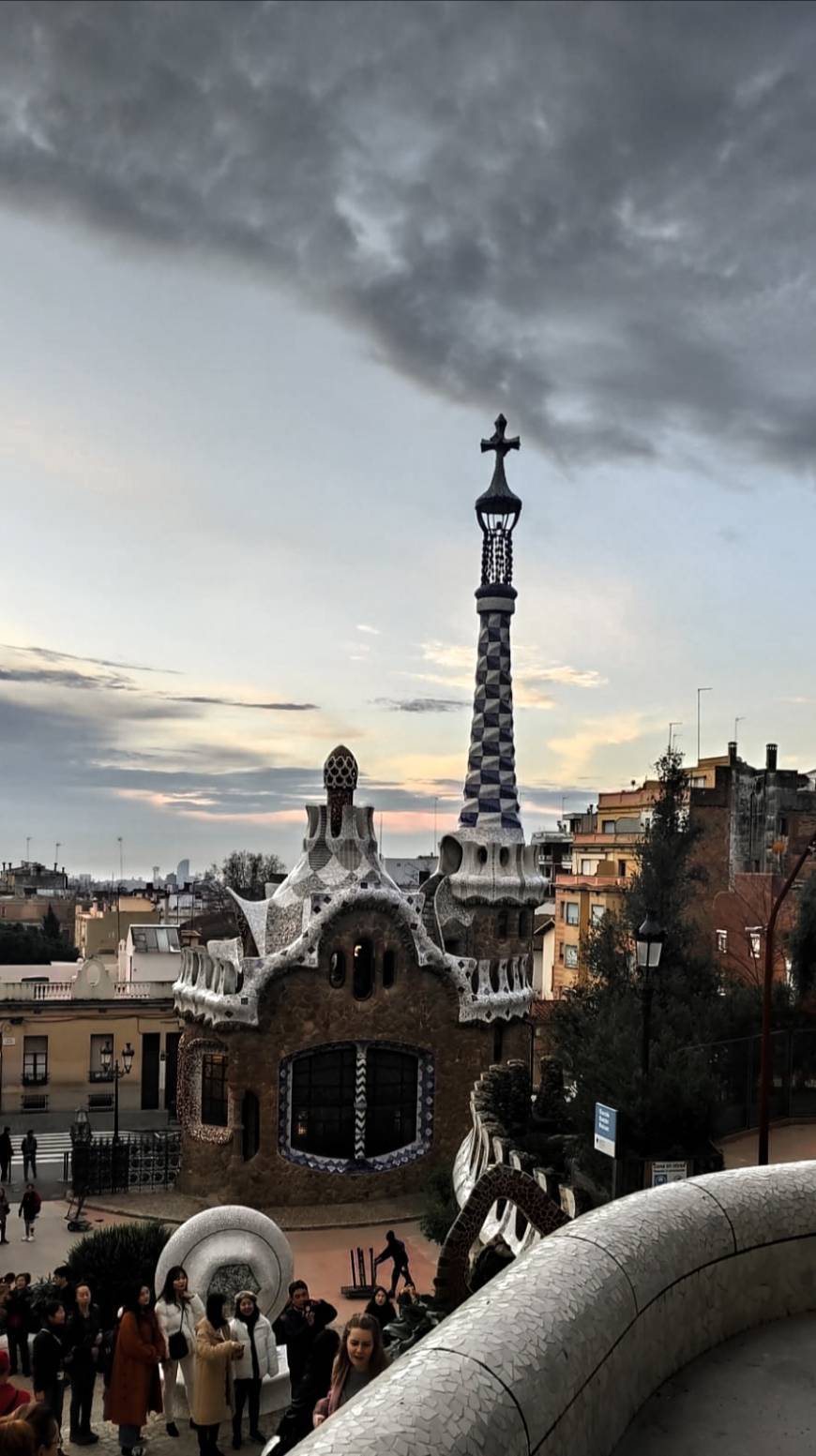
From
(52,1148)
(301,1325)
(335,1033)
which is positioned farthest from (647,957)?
(52,1148)

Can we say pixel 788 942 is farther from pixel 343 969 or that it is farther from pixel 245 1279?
pixel 245 1279

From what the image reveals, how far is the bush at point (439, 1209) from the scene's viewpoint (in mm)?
15625

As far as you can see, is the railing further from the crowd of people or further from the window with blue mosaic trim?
the crowd of people

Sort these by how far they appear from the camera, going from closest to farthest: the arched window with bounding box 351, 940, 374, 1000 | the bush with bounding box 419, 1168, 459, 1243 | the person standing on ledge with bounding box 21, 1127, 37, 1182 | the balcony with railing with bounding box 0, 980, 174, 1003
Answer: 1. the bush with bounding box 419, 1168, 459, 1243
2. the arched window with bounding box 351, 940, 374, 1000
3. the person standing on ledge with bounding box 21, 1127, 37, 1182
4. the balcony with railing with bounding box 0, 980, 174, 1003

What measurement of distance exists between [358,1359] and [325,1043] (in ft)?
52.3

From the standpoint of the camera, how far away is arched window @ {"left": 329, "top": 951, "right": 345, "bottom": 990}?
2092cm

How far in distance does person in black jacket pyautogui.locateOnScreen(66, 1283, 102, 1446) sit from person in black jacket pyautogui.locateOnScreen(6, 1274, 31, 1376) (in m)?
0.86

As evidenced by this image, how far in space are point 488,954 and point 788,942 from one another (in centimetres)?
639

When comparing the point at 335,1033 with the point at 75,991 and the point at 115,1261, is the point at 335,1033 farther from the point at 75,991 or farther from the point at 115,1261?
the point at 75,991

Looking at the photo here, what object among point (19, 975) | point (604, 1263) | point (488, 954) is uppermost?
point (604, 1263)

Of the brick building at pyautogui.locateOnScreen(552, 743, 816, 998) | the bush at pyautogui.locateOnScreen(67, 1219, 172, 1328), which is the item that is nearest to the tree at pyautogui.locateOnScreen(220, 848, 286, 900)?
the brick building at pyautogui.locateOnScreen(552, 743, 816, 998)

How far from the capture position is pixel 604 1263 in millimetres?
4027

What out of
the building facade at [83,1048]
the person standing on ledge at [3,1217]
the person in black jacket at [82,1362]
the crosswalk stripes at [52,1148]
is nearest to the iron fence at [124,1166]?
the crosswalk stripes at [52,1148]

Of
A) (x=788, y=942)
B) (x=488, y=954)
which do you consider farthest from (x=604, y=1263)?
(x=488, y=954)
